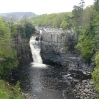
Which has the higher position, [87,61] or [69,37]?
[69,37]

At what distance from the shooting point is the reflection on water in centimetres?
6506

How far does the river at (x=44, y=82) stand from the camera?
64.4 m

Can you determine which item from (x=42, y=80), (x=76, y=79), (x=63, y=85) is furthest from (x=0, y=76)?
(x=76, y=79)

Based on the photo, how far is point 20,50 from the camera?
107m

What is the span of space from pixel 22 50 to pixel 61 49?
16958 millimetres

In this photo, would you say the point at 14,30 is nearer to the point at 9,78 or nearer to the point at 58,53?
the point at 58,53

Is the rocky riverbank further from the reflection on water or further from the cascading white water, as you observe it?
the cascading white water

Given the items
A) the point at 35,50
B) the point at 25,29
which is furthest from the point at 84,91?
the point at 25,29

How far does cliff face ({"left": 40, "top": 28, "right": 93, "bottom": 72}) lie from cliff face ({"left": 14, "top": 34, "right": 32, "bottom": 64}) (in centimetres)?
702

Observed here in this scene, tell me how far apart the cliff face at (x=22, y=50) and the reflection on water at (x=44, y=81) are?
927 centimetres

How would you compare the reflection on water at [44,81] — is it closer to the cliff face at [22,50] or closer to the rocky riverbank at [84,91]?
the rocky riverbank at [84,91]

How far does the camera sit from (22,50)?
109m

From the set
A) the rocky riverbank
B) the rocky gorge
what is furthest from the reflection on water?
the rocky gorge

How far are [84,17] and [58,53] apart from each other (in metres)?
20.4
